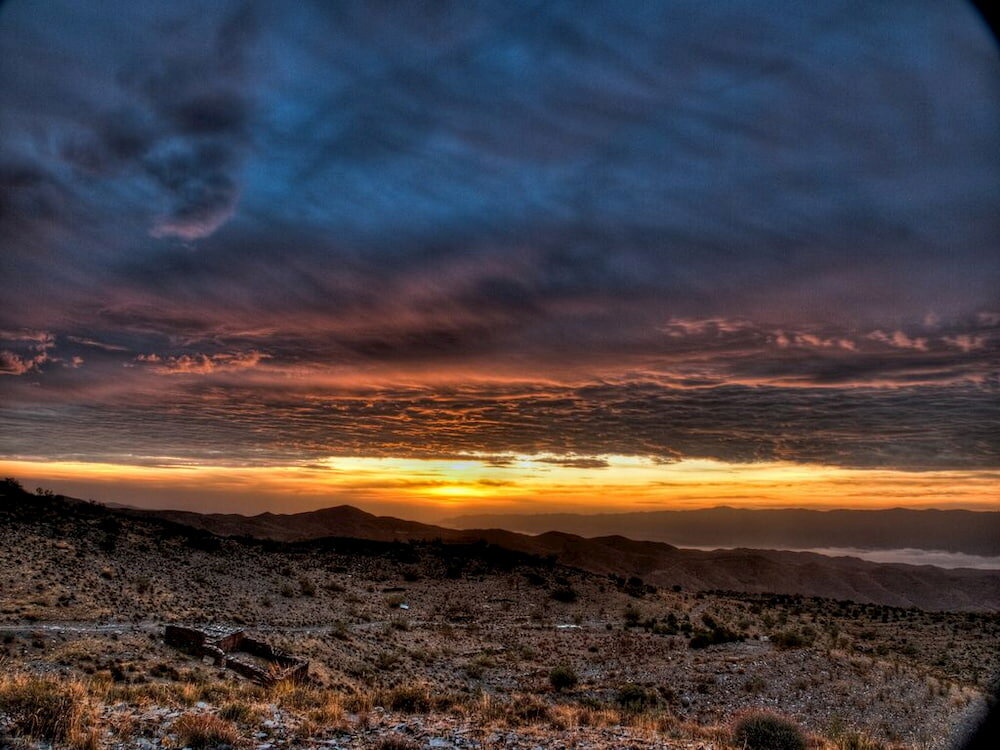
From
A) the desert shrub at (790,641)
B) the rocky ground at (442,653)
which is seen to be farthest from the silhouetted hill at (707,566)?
the desert shrub at (790,641)

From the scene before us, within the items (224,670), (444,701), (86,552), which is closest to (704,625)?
(444,701)

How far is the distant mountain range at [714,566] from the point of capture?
250 feet

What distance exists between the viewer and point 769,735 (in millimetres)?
13484

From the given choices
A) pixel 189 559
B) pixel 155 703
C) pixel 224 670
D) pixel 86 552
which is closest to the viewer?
pixel 155 703

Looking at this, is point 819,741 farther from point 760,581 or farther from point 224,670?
point 760,581

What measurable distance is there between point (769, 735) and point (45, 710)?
44.5 feet

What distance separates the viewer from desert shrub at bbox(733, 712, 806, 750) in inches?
522

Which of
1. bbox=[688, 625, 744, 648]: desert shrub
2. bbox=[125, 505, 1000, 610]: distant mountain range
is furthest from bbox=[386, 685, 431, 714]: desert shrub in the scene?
bbox=[125, 505, 1000, 610]: distant mountain range

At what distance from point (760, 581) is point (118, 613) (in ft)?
247

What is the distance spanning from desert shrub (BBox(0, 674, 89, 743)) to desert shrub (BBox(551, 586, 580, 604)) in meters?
36.0

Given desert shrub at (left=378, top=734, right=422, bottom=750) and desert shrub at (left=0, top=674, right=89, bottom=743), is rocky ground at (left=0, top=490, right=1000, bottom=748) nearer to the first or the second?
desert shrub at (left=378, top=734, right=422, bottom=750)

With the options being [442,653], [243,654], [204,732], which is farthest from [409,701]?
[442,653]

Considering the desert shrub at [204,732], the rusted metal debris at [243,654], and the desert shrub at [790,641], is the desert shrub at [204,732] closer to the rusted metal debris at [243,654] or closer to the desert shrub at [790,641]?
the rusted metal debris at [243,654]

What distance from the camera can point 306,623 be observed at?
30.3 meters
